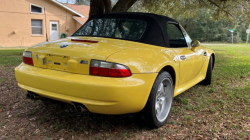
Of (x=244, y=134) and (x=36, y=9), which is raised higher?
(x=36, y=9)

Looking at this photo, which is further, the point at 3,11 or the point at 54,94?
the point at 3,11

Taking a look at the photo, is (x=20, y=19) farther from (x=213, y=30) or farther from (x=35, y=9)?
(x=213, y=30)

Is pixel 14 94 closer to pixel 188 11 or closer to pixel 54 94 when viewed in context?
pixel 54 94

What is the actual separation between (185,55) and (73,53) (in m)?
1.79

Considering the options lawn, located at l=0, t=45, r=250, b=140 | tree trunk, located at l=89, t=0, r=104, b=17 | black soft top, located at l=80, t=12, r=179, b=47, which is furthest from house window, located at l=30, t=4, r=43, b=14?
black soft top, located at l=80, t=12, r=179, b=47

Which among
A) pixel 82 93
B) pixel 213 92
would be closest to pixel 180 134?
pixel 82 93

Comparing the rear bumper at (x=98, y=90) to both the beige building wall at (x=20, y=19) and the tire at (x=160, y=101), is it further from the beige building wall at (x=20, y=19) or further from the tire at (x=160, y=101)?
the beige building wall at (x=20, y=19)

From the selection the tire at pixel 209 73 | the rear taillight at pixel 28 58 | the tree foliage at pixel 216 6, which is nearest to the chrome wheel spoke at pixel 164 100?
the rear taillight at pixel 28 58

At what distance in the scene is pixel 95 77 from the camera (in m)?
2.40

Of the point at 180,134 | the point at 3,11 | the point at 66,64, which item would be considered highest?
the point at 3,11

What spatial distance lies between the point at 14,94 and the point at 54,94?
207 centimetres

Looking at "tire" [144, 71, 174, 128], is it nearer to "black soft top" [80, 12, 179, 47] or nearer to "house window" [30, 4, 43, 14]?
"black soft top" [80, 12, 179, 47]

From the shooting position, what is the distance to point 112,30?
11.3 ft

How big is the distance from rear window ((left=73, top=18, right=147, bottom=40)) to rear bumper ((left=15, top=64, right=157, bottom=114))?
2.79 ft
